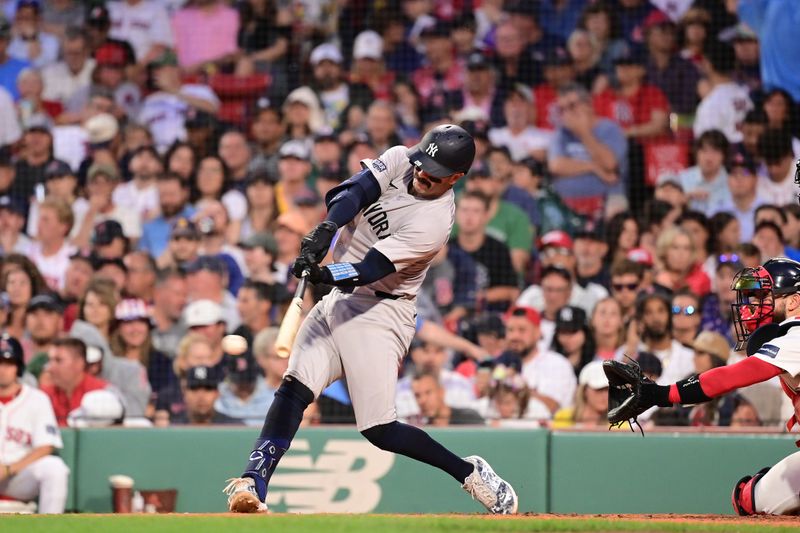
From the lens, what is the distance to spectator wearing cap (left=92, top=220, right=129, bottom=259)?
9547 mm

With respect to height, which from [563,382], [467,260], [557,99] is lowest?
[563,382]

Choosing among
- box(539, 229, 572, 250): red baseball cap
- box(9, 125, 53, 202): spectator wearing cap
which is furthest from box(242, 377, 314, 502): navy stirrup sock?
box(9, 125, 53, 202): spectator wearing cap

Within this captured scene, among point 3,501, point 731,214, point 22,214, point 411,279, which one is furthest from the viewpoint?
point 22,214

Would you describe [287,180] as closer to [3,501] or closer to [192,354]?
[192,354]

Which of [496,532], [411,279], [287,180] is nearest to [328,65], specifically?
[287,180]

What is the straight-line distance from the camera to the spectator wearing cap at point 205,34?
11438mm

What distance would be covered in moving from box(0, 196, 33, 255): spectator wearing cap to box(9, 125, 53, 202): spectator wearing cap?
26 cm

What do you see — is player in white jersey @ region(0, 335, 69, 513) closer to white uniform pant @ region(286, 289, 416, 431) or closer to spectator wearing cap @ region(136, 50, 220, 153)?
white uniform pant @ region(286, 289, 416, 431)

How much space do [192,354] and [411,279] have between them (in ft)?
10.6

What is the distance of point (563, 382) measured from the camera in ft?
26.2

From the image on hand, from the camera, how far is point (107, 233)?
965 centimetres

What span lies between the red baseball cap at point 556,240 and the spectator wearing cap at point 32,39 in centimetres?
500

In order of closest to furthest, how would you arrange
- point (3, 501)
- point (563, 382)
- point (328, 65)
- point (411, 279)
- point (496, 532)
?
1. point (496, 532)
2. point (411, 279)
3. point (3, 501)
4. point (563, 382)
5. point (328, 65)

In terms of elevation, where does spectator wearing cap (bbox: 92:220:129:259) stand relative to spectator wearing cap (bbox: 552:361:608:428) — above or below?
above
